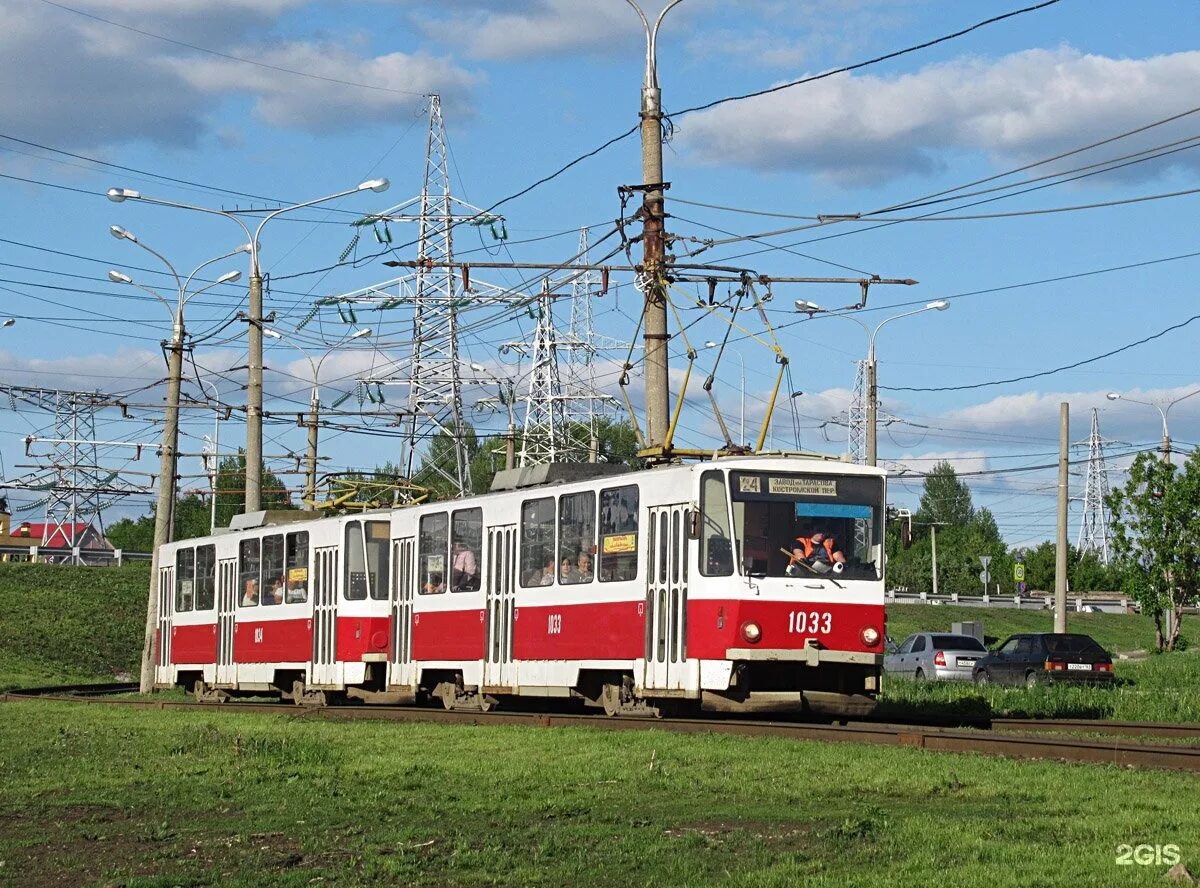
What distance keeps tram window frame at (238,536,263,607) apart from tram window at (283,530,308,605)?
1263 mm

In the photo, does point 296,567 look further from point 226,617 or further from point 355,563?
point 226,617

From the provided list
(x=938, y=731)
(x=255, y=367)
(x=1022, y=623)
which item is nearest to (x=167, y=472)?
(x=255, y=367)

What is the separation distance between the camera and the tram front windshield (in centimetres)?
1955

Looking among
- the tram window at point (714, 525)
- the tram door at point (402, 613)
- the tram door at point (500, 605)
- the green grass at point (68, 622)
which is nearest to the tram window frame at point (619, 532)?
the tram window at point (714, 525)

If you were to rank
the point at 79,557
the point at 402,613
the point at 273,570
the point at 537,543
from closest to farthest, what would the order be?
the point at 537,543, the point at 402,613, the point at 273,570, the point at 79,557

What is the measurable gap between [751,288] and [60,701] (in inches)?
560

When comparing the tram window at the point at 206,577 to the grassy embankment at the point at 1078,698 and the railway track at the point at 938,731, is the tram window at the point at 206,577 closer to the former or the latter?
the railway track at the point at 938,731

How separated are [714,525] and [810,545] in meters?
1.19

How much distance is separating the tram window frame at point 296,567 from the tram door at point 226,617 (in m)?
2.46

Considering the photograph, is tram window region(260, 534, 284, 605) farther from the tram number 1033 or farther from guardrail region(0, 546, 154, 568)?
guardrail region(0, 546, 154, 568)

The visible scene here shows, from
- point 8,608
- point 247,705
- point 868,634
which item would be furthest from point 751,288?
point 8,608

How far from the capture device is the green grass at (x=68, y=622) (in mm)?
46750

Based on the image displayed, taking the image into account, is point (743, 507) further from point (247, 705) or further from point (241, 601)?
point (241, 601)

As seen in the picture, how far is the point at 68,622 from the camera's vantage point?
5306 cm
